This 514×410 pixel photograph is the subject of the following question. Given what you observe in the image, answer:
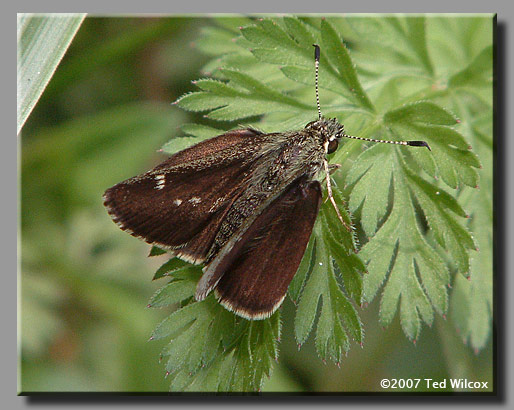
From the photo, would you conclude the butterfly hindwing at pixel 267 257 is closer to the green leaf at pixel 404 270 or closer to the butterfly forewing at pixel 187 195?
the butterfly forewing at pixel 187 195

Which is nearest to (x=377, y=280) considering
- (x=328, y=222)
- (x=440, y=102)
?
(x=328, y=222)

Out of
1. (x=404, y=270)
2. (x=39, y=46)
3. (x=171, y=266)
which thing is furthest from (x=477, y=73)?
(x=39, y=46)

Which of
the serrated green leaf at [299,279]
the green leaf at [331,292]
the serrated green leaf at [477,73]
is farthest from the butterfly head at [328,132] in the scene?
the serrated green leaf at [477,73]

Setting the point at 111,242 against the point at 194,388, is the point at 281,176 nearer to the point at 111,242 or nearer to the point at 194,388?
the point at 194,388

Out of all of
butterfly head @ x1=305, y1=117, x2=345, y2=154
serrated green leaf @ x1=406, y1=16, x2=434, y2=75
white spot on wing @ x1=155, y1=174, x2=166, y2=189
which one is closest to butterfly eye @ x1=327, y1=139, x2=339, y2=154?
butterfly head @ x1=305, y1=117, x2=345, y2=154

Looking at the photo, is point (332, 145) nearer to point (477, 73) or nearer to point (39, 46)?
point (477, 73)

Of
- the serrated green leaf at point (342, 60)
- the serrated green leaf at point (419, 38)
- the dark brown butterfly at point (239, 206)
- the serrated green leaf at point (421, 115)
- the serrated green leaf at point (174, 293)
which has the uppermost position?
the serrated green leaf at point (419, 38)
